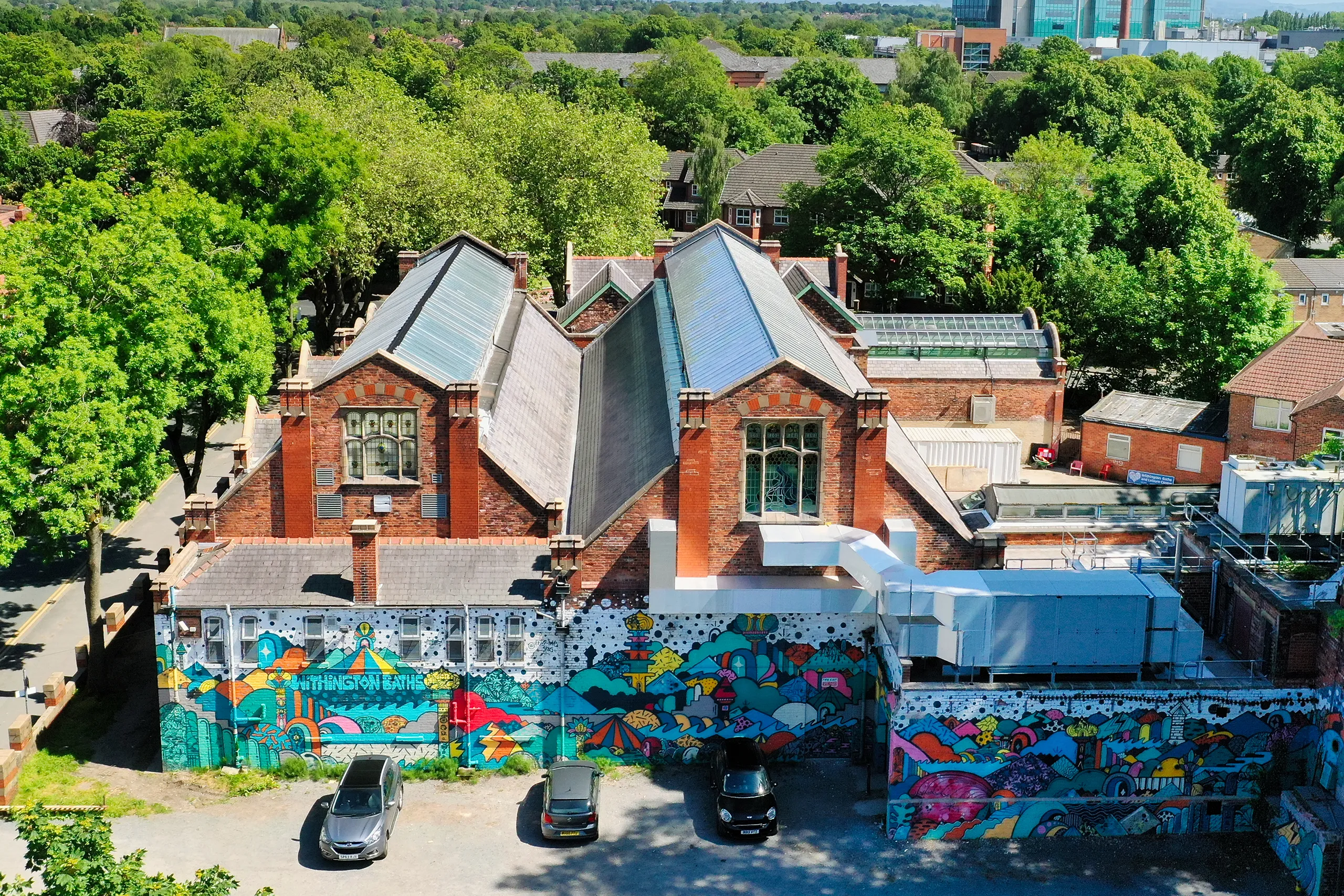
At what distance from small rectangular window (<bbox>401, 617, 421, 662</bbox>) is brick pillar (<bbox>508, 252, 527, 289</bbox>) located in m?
22.8

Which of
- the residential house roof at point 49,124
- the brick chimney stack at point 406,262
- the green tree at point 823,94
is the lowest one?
the brick chimney stack at point 406,262

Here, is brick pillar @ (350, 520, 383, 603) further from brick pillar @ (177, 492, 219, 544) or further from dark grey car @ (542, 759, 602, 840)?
dark grey car @ (542, 759, 602, 840)

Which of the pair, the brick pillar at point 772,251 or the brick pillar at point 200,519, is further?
the brick pillar at point 772,251

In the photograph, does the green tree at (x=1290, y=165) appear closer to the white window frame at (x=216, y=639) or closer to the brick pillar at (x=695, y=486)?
the brick pillar at (x=695, y=486)

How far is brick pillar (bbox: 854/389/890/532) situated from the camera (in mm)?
35281

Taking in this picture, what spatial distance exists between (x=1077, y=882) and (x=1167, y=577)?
9559mm

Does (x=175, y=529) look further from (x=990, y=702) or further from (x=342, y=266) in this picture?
(x=990, y=702)

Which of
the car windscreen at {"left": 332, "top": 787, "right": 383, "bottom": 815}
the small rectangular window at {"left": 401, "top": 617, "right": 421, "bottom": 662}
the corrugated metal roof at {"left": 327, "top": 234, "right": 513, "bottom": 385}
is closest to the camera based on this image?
the car windscreen at {"left": 332, "top": 787, "right": 383, "bottom": 815}

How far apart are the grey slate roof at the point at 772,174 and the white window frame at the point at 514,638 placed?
228ft

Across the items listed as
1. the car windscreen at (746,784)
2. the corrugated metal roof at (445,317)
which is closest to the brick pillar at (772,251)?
the corrugated metal roof at (445,317)

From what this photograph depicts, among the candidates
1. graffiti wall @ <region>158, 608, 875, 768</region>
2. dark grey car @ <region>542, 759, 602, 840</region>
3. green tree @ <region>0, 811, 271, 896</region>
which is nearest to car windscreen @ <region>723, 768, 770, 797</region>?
graffiti wall @ <region>158, 608, 875, 768</region>

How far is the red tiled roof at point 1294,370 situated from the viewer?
56.3 m

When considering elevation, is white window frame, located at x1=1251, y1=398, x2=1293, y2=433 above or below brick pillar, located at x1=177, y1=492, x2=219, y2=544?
above

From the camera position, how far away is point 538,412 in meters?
44.2
